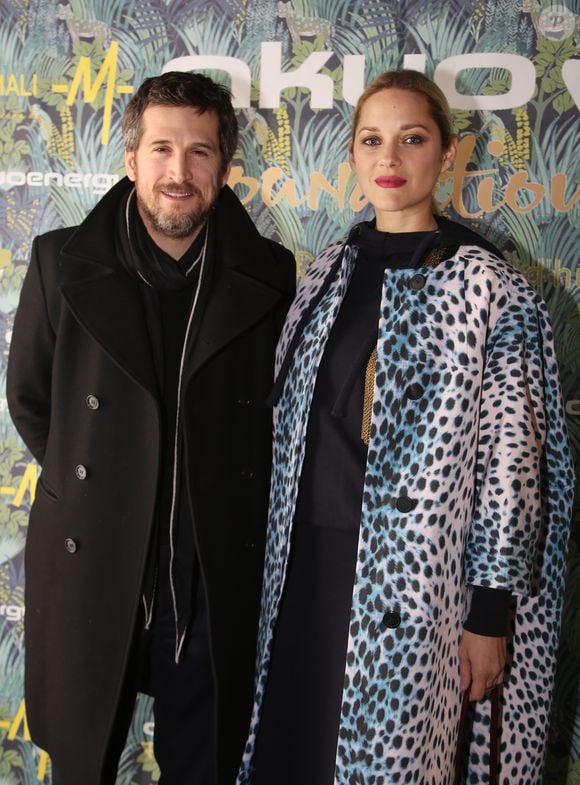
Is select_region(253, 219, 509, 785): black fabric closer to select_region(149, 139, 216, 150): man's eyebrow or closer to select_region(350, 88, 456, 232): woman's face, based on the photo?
select_region(350, 88, 456, 232): woman's face

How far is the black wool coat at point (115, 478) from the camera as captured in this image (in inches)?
65.2

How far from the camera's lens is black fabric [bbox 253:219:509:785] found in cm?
152

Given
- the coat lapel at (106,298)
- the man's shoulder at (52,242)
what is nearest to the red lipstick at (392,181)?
the coat lapel at (106,298)

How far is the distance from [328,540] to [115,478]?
518 mm

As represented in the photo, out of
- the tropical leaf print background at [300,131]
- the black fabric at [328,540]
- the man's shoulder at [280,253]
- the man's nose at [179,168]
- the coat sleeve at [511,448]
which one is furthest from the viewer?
the tropical leaf print background at [300,131]

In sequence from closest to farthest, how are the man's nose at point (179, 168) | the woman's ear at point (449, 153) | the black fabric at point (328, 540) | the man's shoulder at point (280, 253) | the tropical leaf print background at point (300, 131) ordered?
the black fabric at point (328, 540), the woman's ear at point (449, 153), the man's nose at point (179, 168), the man's shoulder at point (280, 253), the tropical leaf print background at point (300, 131)

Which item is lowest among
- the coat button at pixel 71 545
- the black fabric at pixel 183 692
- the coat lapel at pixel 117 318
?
the black fabric at pixel 183 692

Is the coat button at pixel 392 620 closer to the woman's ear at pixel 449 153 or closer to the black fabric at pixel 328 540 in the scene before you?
the black fabric at pixel 328 540

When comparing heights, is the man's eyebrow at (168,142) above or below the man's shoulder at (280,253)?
above

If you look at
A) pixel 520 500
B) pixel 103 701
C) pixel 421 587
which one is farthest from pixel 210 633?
pixel 520 500

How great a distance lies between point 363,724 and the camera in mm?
1438

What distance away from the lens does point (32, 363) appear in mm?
1828

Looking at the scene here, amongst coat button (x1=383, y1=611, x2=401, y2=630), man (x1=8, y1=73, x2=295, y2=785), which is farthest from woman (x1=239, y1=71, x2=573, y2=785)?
man (x1=8, y1=73, x2=295, y2=785)

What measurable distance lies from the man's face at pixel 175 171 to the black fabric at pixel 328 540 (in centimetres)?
41
